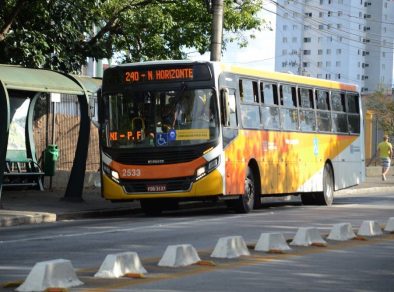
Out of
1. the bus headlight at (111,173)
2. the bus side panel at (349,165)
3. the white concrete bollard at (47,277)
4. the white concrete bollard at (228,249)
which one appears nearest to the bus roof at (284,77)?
the bus side panel at (349,165)

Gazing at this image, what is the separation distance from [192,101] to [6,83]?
3999 millimetres

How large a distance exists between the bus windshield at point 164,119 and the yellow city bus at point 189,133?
0.02 meters

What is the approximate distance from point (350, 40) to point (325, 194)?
107 m

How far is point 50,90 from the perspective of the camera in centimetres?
1756

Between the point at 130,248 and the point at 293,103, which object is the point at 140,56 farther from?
the point at 130,248

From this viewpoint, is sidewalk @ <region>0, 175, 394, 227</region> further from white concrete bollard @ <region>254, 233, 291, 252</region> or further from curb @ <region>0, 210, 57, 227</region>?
white concrete bollard @ <region>254, 233, 291, 252</region>

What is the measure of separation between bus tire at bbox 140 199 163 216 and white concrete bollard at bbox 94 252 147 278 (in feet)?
31.1

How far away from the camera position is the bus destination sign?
16.7 metres

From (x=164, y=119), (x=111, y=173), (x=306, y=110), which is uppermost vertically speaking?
(x=306, y=110)

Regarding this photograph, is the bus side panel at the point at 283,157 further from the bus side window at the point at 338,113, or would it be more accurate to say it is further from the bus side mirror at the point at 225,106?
the bus side mirror at the point at 225,106

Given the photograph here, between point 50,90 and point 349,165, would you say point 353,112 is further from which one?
point 50,90

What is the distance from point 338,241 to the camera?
12.3 meters

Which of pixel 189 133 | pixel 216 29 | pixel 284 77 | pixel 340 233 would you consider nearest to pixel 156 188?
pixel 189 133

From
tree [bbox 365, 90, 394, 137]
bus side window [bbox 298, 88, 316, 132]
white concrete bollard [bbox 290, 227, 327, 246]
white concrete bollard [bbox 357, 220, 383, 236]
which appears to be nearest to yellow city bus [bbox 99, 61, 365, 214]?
bus side window [bbox 298, 88, 316, 132]
